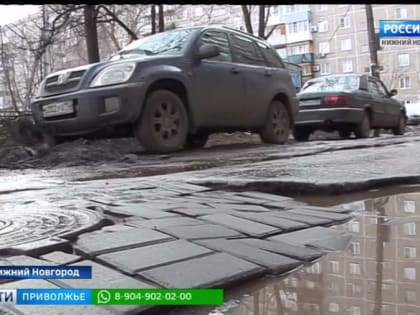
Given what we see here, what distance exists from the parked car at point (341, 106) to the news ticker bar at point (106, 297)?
19.3 feet

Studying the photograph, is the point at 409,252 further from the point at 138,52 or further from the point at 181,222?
the point at 138,52

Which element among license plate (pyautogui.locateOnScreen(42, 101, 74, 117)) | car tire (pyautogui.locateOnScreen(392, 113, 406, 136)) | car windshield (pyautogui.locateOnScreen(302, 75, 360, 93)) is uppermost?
car windshield (pyautogui.locateOnScreen(302, 75, 360, 93))

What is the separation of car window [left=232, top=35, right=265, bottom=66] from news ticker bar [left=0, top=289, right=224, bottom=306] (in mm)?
4269

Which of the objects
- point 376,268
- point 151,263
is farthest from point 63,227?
point 376,268

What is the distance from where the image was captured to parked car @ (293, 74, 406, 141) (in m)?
6.93

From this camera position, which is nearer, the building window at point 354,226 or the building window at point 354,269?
the building window at point 354,269

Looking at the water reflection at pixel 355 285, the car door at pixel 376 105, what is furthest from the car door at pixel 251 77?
the water reflection at pixel 355 285

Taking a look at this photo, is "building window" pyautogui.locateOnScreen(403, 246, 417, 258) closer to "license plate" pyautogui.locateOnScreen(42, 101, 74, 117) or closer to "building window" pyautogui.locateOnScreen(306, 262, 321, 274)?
"building window" pyautogui.locateOnScreen(306, 262, 321, 274)

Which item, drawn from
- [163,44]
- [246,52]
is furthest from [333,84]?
[163,44]

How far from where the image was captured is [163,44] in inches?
187

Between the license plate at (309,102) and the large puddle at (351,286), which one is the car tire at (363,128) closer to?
the license plate at (309,102)

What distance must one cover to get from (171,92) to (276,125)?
1.72m

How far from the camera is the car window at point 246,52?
5.35 metres

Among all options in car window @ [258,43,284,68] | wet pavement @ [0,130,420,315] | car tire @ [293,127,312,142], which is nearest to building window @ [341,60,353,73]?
car tire @ [293,127,312,142]
